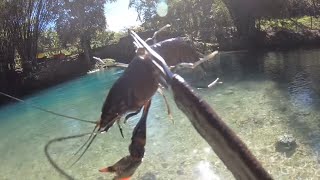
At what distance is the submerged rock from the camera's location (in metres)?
8.72

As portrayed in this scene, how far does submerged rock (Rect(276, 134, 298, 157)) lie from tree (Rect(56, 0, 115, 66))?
2900 cm

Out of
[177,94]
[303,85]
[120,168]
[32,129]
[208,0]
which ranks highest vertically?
[208,0]

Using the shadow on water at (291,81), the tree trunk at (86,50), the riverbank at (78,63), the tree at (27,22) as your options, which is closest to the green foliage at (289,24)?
the riverbank at (78,63)

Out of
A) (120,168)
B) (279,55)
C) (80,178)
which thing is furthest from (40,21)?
(120,168)

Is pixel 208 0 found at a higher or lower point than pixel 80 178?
higher

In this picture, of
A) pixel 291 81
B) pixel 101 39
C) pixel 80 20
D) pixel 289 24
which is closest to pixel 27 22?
pixel 80 20

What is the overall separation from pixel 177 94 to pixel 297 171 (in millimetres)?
7273

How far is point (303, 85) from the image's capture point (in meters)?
15.4

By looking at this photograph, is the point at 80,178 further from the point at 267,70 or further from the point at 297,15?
the point at 297,15

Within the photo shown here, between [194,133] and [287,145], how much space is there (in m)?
2.64

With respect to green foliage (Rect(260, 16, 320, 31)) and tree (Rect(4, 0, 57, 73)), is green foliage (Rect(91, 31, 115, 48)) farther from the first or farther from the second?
green foliage (Rect(260, 16, 320, 31))

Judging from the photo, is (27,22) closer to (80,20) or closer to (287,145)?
(80,20)

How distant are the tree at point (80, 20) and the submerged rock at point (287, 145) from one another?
29004 millimetres

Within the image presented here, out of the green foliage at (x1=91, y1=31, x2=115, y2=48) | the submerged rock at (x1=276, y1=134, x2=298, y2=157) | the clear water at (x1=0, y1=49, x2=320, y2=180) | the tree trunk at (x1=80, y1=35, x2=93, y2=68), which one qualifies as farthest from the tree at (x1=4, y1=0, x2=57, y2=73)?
the submerged rock at (x1=276, y1=134, x2=298, y2=157)
